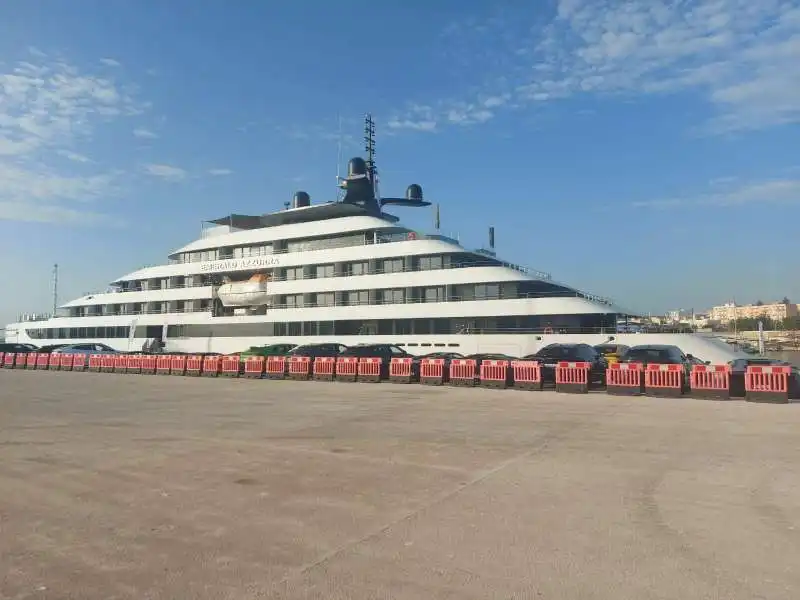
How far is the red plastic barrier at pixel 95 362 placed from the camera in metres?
32.6

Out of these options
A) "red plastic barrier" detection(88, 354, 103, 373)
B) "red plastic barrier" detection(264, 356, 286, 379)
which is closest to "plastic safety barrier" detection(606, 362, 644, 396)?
"red plastic barrier" detection(264, 356, 286, 379)

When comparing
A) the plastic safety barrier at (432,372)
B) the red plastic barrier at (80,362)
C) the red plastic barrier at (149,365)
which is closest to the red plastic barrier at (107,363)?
the red plastic barrier at (80,362)

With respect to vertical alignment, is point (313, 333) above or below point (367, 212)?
below

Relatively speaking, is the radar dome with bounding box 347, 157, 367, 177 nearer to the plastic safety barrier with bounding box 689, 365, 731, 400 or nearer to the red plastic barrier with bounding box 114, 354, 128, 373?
the red plastic barrier with bounding box 114, 354, 128, 373

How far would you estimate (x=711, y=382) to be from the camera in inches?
627

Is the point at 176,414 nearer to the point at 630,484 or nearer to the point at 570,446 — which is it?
the point at 570,446

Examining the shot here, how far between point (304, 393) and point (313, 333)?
20862 millimetres

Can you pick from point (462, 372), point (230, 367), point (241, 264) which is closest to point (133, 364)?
point (230, 367)

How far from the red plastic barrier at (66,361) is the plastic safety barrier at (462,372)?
25128mm

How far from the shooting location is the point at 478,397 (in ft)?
54.1

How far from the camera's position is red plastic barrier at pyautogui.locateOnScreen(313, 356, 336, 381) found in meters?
23.3

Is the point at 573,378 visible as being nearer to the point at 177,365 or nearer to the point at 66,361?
the point at 177,365

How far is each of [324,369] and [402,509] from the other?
18.1 metres

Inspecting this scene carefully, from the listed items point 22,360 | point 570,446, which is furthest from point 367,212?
point 570,446
